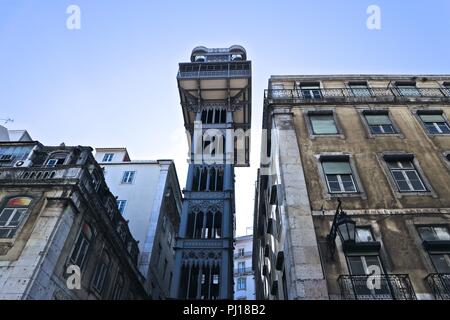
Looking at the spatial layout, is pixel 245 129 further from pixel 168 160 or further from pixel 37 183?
pixel 37 183

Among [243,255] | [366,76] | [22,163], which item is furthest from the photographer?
[243,255]

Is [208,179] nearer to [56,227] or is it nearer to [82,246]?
[82,246]

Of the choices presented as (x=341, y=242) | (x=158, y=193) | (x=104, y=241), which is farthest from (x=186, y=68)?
(x=341, y=242)

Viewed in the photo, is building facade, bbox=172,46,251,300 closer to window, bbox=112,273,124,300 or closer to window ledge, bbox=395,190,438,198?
window, bbox=112,273,124,300

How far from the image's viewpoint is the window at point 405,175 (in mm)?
13812

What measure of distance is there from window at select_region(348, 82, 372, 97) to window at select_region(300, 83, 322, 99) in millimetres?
2047

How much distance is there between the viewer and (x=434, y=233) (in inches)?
473

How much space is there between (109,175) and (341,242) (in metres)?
25.1

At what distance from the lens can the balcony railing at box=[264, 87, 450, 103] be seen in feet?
62.0

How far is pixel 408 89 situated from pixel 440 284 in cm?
1363

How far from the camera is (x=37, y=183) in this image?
651 inches

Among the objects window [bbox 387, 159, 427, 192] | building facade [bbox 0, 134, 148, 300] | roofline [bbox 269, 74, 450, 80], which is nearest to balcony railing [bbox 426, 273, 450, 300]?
window [bbox 387, 159, 427, 192]

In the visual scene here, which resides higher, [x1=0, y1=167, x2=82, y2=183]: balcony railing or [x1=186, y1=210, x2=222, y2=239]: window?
[x1=186, y1=210, x2=222, y2=239]: window

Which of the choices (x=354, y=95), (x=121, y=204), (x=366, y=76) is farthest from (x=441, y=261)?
(x=121, y=204)
